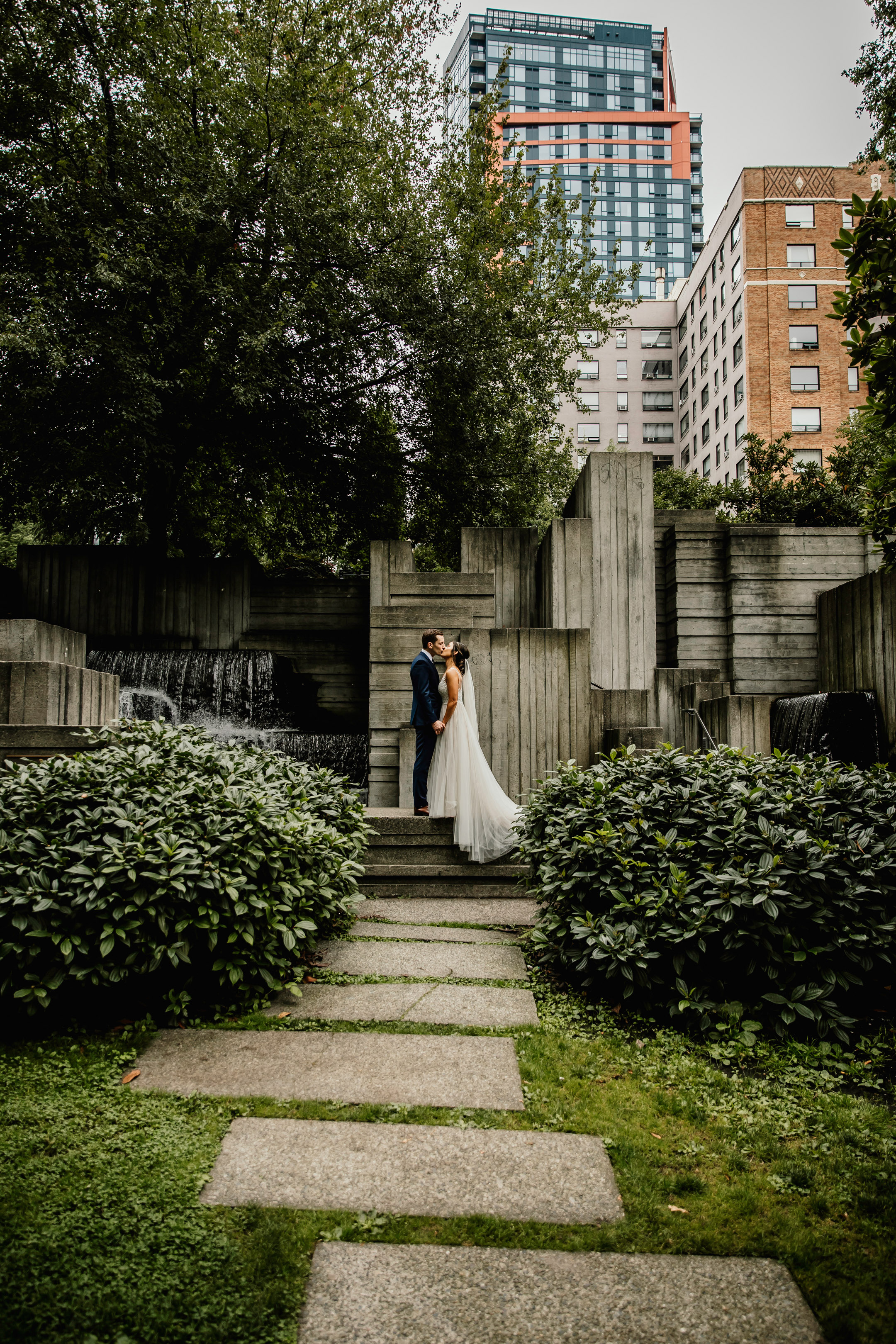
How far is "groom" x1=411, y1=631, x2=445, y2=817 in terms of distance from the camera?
7.70m

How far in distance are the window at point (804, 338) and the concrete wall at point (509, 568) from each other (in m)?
40.0

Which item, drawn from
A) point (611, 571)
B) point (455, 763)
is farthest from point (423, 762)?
point (611, 571)

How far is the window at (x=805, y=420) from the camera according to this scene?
4316cm

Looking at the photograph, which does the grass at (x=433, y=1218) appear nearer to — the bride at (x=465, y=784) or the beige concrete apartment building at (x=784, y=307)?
the bride at (x=465, y=784)

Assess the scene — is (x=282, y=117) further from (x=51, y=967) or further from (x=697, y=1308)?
(x=697, y=1308)

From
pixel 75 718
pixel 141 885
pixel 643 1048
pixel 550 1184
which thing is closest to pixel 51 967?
pixel 141 885

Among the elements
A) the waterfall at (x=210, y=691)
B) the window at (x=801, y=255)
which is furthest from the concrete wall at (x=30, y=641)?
the window at (x=801, y=255)

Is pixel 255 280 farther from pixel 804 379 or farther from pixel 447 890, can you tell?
pixel 804 379

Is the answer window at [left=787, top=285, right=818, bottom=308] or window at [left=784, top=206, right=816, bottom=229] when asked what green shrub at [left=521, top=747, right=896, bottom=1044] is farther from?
window at [left=784, top=206, right=816, bottom=229]

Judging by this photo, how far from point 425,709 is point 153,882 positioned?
415cm

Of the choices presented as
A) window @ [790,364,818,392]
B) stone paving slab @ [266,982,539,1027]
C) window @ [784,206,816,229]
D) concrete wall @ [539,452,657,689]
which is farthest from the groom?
window @ [784,206,816,229]

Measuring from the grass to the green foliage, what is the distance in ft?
85.8

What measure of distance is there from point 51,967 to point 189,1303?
1961 millimetres

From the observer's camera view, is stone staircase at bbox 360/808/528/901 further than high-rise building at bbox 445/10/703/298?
No
